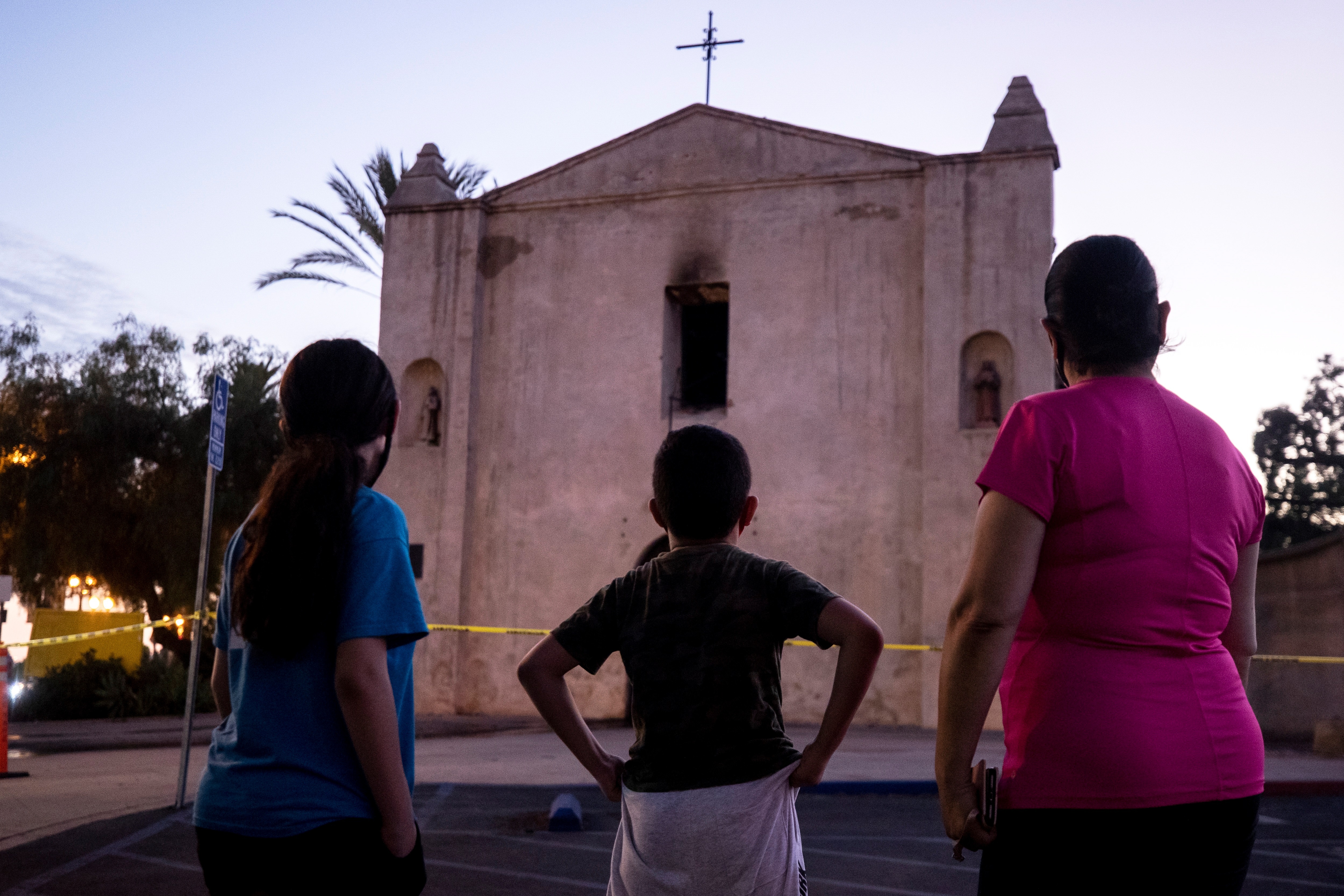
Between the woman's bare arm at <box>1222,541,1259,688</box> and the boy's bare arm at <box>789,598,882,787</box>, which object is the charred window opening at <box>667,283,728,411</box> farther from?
the woman's bare arm at <box>1222,541,1259,688</box>

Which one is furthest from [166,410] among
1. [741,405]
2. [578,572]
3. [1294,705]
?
[1294,705]

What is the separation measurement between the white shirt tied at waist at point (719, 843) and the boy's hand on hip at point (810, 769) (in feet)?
0.05

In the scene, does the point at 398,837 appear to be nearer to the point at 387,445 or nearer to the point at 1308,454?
the point at 387,445

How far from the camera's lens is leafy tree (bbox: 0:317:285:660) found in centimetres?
2189

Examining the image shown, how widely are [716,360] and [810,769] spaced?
17555 mm

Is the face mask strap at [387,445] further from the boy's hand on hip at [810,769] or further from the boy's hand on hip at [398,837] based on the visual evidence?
the boy's hand on hip at [810,769]

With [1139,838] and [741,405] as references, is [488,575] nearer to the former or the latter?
[741,405]

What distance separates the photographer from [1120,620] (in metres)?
2.13

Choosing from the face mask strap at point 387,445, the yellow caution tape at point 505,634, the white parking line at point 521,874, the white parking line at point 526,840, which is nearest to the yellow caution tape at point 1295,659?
the yellow caution tape at point 505,634

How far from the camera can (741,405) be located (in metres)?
18.5

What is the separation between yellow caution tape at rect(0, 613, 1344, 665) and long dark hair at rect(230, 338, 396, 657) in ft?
25.1


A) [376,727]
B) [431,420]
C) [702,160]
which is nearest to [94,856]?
[376,727]

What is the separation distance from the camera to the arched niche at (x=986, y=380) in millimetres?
17344

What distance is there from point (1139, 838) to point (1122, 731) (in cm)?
19
